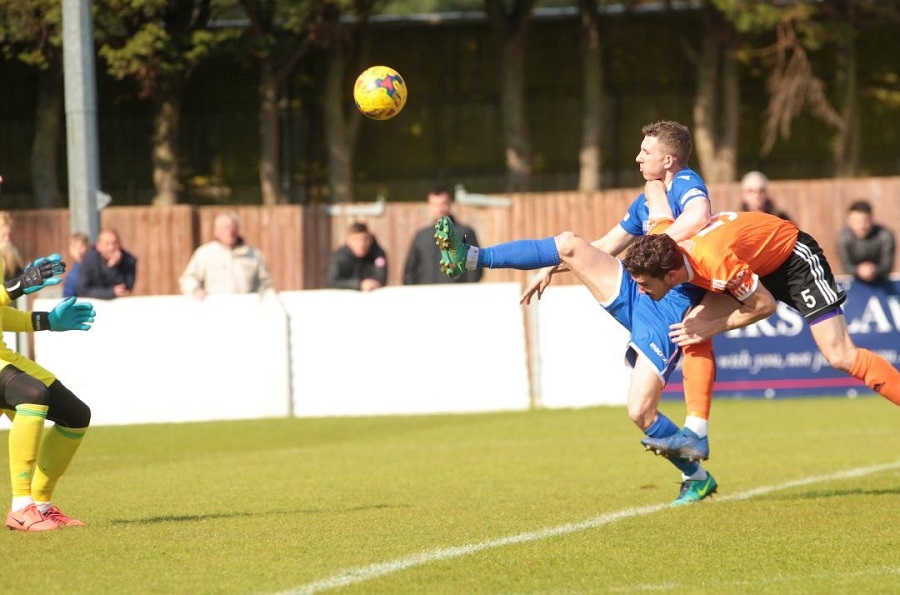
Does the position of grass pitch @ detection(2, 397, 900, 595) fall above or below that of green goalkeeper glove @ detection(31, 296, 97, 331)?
below

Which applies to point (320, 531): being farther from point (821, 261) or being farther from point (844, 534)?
point (821, 261)

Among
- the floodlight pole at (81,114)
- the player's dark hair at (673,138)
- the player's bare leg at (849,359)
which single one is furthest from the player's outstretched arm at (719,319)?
the floodlight pole at (81,114)

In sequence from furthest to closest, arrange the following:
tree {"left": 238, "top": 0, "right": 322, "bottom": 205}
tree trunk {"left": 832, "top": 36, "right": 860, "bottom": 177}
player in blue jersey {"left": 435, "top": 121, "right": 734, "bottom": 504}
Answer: tree trunk {"left": 832, "top": 36, "right": 860, "bottom": 177} < tree {"left": 238, "top": 0, "right": 322, "bottom": 205} < player in blue jersey {"left": 435, "top": 121, "right": 734, "bottom": 504}

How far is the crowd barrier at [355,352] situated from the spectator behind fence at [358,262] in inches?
14.2

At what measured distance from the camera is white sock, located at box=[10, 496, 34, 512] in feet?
25.9

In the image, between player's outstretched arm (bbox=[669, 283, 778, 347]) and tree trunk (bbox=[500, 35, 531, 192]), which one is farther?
tree trunk (bbox=[500, 35, 531, 192])

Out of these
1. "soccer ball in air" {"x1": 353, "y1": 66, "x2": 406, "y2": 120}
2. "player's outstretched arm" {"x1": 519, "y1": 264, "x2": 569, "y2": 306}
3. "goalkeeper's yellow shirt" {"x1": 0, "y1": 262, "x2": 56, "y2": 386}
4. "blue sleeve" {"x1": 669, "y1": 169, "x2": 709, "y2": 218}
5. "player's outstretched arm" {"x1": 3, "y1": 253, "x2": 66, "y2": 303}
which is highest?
"soccer ball in air" {"x1": 353, "y1": 66, "x2": 406, "y2": 120}

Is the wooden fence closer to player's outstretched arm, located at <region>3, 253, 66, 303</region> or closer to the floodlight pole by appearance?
the floodlight pole

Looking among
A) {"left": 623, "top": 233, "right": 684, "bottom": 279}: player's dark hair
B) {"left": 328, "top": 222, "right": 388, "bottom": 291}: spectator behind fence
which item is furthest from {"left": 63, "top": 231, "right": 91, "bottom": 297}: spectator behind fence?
{"left": 623, "top": 233, "right": 684, "bottom": 279}: player's dark hair

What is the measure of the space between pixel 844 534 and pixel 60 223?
1931 centimetres

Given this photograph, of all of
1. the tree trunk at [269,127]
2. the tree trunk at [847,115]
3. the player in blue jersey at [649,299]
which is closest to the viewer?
the player in blue jersey at [649,299]

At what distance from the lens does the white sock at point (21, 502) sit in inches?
310

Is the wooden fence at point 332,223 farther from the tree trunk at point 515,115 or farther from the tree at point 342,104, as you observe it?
the tree trunk at point 515,115

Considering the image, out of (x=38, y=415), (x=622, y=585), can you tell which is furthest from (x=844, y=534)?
(x=38, y=415)
